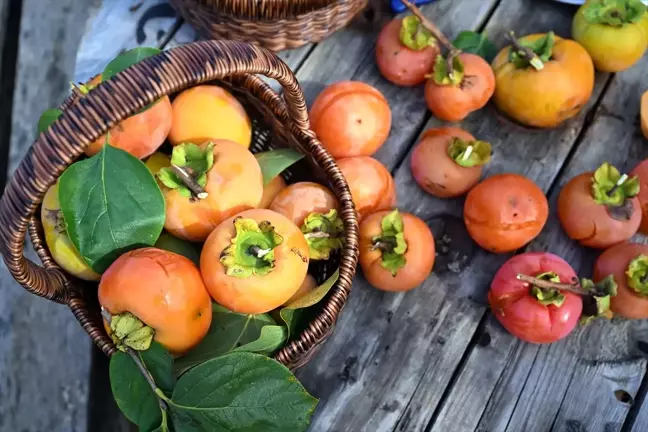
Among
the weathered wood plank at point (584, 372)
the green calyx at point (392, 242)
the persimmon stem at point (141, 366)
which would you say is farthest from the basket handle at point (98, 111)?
the weathered wood plank at point (584, 372)

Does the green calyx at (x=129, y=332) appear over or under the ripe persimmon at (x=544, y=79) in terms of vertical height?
over

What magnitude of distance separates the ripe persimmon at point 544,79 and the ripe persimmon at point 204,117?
1.61 ft

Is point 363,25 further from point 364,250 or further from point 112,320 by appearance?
point 112,320

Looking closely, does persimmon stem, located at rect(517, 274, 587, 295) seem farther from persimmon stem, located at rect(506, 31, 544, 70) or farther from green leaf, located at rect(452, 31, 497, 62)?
green leaf, located at rect(452, 31, 497, 62)

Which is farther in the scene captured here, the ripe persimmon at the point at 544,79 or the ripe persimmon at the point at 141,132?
the ripe persimmon at the point at 544,79

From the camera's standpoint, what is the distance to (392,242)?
2.98 ft

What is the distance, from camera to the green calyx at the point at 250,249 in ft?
2.33

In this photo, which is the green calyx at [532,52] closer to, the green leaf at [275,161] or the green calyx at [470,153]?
the green calyx at [470,153]

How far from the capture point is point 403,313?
100 cm

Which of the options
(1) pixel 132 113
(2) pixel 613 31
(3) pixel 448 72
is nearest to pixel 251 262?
(1) pixel 132 113

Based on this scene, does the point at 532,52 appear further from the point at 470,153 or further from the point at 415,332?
the point at 415,332

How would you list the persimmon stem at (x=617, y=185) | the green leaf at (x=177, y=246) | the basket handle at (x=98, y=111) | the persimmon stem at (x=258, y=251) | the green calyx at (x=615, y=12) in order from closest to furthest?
the basket handle at (x=98, y=111) < the persimmon stem at (x=258, y=251) < the green leaf at (x=177, y=246) < the persimmon stem at (x=617, y=185) < the green calyx at (x=615, y=12)

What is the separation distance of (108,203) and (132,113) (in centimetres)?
14

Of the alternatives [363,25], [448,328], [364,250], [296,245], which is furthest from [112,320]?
[363,25]
